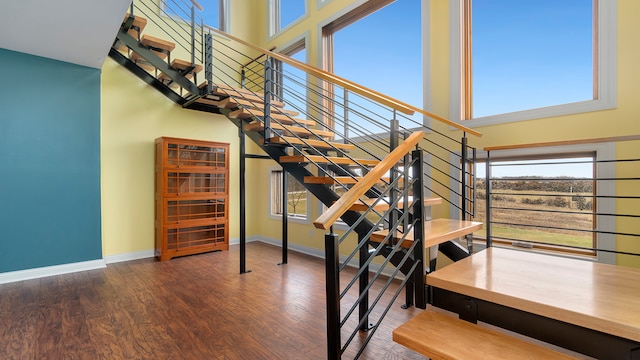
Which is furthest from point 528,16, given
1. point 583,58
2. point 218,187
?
point 218,187

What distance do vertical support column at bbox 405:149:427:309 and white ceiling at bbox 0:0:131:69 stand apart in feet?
9.09

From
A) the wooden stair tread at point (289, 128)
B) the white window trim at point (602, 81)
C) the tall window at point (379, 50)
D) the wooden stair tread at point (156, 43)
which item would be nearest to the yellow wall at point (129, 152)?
the wooden stair tread at point (156, 43)

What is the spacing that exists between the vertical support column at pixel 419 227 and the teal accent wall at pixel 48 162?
4170mm

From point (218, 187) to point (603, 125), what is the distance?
4.65 meters

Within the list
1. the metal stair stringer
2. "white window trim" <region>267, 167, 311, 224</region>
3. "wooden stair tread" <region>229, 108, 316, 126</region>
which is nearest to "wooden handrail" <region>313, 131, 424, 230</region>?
the metal stair stringer

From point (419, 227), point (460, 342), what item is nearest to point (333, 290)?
point (460, 342)

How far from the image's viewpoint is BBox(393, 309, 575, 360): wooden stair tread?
47.8 inches

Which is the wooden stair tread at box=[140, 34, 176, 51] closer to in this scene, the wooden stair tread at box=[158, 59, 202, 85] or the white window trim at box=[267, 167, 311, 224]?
the wooden stair tread at box=[158, 59, 202, 85]

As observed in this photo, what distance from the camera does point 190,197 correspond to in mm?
4621

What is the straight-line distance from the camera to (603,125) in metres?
2.28

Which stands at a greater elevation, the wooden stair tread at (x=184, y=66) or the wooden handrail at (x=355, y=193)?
the wooden stair tread at (x=184, y=66)

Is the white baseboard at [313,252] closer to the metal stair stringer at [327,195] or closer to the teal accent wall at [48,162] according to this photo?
the metal stair stringer at [327,195]

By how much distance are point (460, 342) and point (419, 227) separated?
24.8 inches

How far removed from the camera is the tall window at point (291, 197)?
4.96 metres
